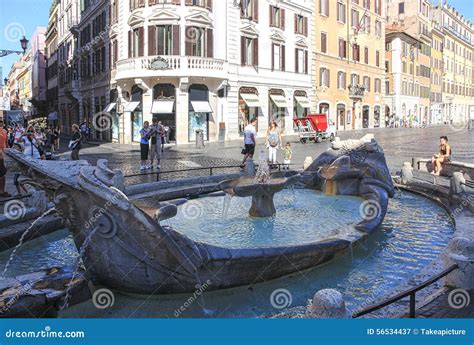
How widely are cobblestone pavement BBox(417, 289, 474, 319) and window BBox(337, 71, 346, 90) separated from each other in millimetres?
41932

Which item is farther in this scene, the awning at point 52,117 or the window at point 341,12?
the awning at point 52,117

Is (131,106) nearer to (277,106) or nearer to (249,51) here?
(249,51)

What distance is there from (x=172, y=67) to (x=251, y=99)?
657cm

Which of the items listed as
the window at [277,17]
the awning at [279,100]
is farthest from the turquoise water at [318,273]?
the window at [277,17]

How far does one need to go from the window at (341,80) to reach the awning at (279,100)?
36.8 feet

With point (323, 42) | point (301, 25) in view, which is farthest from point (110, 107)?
point (323, 42)

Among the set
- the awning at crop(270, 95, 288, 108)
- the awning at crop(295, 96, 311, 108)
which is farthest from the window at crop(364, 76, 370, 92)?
the awning at crop(270, 95, 288, 108)

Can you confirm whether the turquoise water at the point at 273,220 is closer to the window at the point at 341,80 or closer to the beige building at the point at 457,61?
the beige building at the point at 457,61

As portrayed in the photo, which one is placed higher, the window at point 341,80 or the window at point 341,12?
the window at point 341,12

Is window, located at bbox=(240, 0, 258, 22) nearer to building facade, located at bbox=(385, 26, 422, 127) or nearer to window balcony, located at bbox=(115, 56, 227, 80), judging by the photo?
window balcony, located at bbox=(115, 56, 227, 80)

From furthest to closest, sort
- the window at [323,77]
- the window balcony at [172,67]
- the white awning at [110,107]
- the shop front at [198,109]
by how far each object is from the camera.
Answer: the window at [323,77] < the white awning at [110,107] < the shop front at [198,109] < the window balcony at [172,67]

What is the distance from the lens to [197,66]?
2823 cm

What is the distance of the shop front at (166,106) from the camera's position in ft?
94.0

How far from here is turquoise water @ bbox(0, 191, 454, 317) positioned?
470 cm
